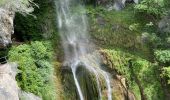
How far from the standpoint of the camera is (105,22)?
17.3 metres

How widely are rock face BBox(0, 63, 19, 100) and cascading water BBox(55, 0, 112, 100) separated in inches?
134

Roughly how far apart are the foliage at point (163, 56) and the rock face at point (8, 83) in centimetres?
635

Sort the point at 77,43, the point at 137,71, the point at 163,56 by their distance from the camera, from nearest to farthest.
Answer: the point at 137,71
the point at 163,56
the point at 77,43

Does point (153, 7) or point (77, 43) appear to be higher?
point (153, 7)

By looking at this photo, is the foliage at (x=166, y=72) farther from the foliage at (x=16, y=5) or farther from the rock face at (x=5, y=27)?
the rock face at (x=5, y=27)

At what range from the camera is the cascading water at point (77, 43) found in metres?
15.1

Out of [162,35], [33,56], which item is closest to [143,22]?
[162,35]

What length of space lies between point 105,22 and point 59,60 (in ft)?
10.2

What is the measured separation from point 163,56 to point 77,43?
373cm

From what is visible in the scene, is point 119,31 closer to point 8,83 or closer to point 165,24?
point 165,24

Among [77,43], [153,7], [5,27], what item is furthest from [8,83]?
[153,7]

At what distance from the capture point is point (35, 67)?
14023 millimetres

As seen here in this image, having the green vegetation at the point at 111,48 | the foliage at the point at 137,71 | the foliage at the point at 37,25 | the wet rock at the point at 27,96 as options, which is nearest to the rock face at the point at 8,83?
the wet rock at the point at 27,96

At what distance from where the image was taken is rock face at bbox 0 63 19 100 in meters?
10.8
